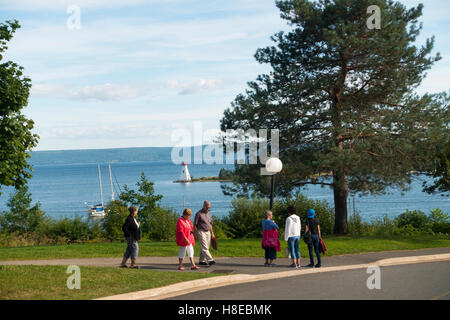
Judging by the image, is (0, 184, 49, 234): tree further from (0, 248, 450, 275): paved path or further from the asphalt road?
the asphalt road

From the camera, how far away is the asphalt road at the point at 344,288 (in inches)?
402

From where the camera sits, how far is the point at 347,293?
34.7ft

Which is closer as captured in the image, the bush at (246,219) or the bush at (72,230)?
the bush at (72,230)

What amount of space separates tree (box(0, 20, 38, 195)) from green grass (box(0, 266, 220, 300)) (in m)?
2.12

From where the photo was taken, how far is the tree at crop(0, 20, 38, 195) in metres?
10.6

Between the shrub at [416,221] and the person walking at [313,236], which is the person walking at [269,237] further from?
the shrub at [416,221]

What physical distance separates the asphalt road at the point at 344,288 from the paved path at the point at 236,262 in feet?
4.88

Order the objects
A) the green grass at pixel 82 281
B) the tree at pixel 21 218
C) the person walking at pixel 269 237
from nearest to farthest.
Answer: the green grass at pixel 82 281 → the person walking at pixel 269 237 → the tree at pixel 21 218

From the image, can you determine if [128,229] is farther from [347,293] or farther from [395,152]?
[395,152]

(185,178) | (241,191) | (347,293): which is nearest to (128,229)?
(347,293)

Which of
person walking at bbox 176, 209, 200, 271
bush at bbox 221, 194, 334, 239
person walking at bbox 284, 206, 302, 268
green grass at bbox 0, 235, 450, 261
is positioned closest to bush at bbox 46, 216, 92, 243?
green grass at bbox 0, 235, 450, 261

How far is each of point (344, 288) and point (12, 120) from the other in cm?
786

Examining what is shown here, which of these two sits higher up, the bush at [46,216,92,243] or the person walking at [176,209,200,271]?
the person walking at [176,209,200,271]

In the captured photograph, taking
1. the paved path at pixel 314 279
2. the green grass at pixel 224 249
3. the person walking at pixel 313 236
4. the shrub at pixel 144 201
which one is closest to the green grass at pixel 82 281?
the paved path at pixel 314 279
